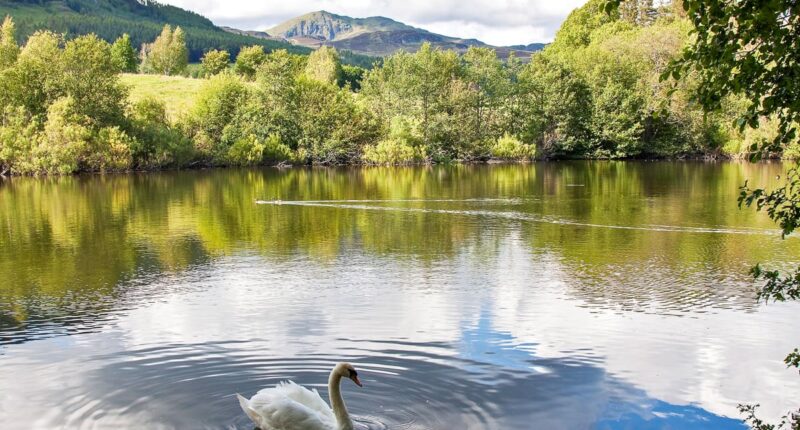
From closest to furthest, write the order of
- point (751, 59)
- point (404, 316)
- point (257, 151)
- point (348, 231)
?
point (751, 59) → point (404, 316) → point (348, 231) → point (257, 151)

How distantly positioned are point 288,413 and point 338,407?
0.63 metres

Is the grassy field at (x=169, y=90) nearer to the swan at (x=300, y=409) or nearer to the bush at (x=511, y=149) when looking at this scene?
the bush at (x=511, y=149)

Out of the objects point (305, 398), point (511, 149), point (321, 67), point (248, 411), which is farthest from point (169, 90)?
point (305, 398)

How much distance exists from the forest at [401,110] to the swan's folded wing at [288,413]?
58505mm

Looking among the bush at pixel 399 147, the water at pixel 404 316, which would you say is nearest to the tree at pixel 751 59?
the water at pixel 404 316

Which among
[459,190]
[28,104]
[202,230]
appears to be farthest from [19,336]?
[28,104]

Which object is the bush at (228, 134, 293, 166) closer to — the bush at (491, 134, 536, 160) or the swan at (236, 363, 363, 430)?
the bush at (491, 134, 536, 160)

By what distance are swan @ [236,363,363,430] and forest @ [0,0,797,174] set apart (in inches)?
2303

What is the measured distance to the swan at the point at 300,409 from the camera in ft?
30.9

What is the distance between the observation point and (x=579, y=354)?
13.2 m

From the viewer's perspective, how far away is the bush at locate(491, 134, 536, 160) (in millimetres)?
81562

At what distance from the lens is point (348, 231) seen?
95.2 feet

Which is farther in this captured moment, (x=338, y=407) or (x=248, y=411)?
(x=248, y=411)

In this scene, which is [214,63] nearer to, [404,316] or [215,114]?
[215,114]
